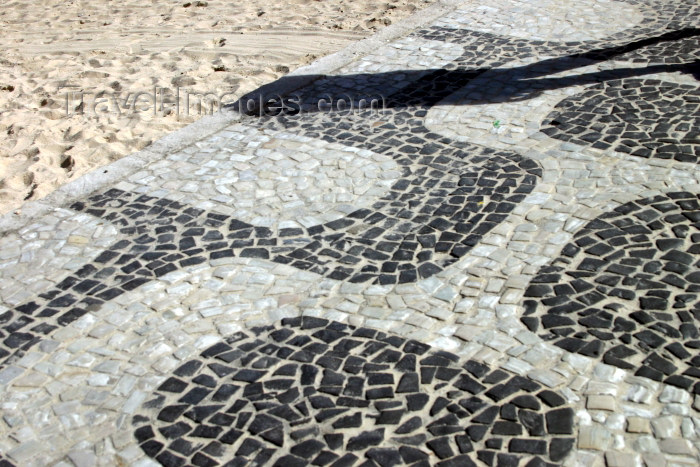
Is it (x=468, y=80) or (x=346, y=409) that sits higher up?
(x=468, y=80)

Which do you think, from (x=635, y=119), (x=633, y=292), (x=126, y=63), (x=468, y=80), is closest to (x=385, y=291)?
(x=633, y=292)

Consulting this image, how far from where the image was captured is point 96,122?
738cm

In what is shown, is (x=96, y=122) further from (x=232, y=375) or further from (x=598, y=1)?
(x=598, y=1)

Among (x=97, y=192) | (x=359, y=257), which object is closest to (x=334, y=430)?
(x=359, y=257)

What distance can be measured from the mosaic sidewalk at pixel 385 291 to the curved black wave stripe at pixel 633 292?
0.01 m

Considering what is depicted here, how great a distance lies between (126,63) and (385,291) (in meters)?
5.41

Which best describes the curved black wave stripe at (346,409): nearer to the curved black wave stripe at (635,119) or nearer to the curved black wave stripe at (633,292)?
the curved black wave stripe at (633,292)

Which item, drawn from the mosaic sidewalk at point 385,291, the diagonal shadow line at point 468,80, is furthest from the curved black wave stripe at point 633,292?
the diagonal shadow line at point 468,80

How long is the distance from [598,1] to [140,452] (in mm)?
8594

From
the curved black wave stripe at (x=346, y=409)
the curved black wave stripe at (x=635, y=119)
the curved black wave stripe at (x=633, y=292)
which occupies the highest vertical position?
the curved black wave stripe at (x=635, y=119)

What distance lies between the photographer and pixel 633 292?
4523 mm

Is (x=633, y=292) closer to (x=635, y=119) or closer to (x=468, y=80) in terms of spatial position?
(x=635, y=119)

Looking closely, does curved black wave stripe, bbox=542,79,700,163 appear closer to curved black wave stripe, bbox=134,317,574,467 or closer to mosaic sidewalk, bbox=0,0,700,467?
mosaic sidewalk, bbox=0,0,700,467

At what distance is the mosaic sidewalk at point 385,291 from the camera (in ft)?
12.3
